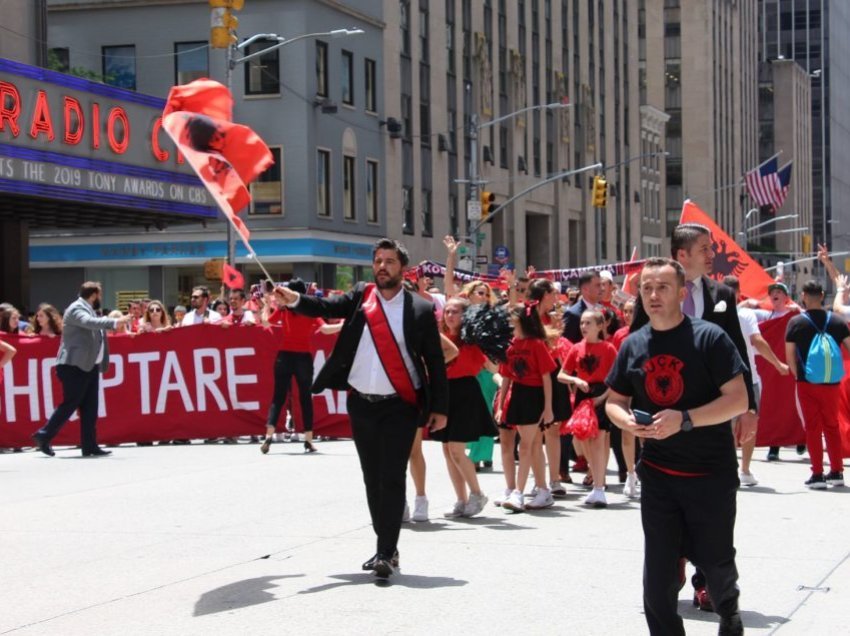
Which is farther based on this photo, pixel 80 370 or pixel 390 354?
pixel 80 370

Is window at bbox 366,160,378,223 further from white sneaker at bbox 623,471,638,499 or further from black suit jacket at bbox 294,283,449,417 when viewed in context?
black suit jacket at bbox 294,283,449,417

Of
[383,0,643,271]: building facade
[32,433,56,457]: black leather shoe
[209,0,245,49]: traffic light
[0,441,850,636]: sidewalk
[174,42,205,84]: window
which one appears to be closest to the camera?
[0,441,850,636]: sidewalk

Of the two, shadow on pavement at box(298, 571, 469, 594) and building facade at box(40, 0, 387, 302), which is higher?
building facade at box(40, 0, 387, 302)

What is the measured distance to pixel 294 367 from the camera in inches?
634

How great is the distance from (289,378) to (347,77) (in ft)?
93.5

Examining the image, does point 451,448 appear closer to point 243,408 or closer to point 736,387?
point 736,387

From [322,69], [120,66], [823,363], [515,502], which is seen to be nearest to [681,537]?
[515,502]

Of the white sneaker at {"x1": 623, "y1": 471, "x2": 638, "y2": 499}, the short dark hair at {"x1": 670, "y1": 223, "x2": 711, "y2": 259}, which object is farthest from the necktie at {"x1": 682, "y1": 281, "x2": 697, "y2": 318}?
the white sneaker at {"x1": 623, "y1": 471, "x2": 638, "y2": 499}

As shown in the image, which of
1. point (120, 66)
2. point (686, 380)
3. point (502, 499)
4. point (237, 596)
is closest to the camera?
point (686, 380)

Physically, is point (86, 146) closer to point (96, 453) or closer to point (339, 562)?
point (96, 453)

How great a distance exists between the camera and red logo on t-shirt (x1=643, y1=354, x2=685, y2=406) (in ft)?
18.8

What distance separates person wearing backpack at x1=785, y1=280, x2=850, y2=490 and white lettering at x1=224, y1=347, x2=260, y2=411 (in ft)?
25.0

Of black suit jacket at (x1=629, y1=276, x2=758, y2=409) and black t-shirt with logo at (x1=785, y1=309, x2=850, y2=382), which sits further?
black t-shirt with logo at (x1=785, y1=309, x2=850, y2=382)

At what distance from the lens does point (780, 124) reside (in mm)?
131000
